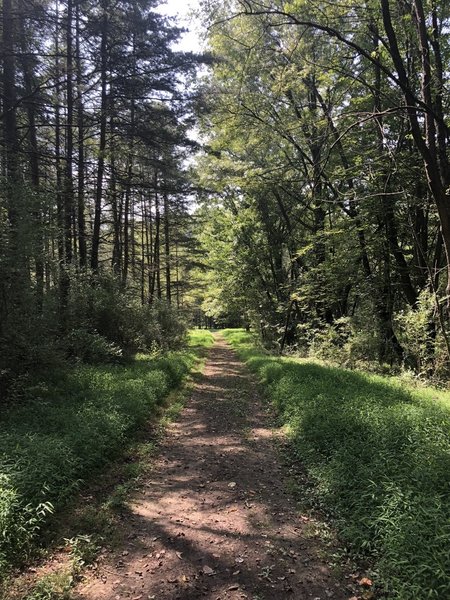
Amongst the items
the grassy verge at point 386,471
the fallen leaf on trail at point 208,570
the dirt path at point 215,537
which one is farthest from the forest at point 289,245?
the fallen leaf on trail at point 208,570

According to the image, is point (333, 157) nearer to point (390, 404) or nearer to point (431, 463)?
point (390, 404)

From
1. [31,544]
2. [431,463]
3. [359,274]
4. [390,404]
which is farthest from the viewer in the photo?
[359,274]

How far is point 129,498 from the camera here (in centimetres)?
495

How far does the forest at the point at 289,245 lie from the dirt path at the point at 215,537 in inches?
17.5

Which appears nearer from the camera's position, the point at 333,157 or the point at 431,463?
the point at 431,463

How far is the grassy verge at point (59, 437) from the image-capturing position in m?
3.84

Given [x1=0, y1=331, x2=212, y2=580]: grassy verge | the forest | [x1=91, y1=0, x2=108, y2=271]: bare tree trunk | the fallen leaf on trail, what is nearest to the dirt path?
the fallen leaf on trail

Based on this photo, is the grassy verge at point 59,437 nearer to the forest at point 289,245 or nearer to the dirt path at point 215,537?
the forest at point 289,245

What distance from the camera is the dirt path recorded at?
338cm

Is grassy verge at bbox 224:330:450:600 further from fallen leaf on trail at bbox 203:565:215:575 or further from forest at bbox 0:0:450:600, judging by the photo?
fallen leaf on trail at bbox 203:565:215:575

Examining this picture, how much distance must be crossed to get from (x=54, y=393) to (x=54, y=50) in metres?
12.3

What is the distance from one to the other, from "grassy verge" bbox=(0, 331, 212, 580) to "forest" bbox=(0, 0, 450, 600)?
3cm

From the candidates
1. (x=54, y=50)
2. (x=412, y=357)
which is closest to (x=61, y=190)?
(x=54, y=50)

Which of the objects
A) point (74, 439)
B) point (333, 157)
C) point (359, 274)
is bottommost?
point (74, 439)
